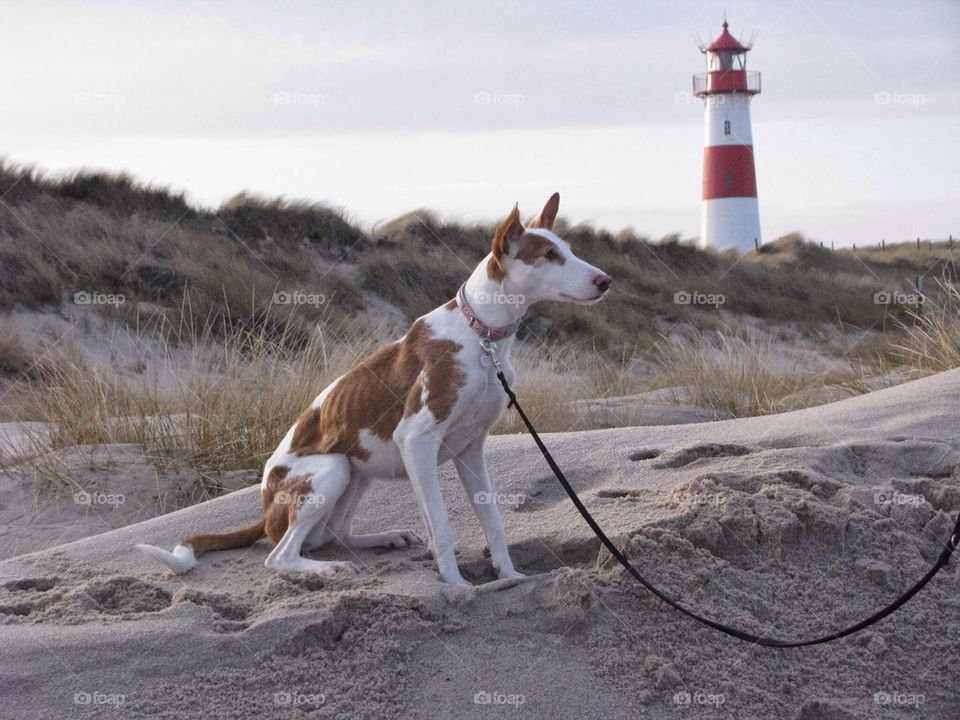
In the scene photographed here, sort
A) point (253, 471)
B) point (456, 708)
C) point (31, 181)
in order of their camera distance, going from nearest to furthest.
Result: point (456, 708) < point (253, 471) < point (31, 181)

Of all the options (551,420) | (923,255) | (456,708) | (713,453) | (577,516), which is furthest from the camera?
(923,255)

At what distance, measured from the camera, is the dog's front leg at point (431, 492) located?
4246 millimetres

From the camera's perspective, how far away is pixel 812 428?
5.84m

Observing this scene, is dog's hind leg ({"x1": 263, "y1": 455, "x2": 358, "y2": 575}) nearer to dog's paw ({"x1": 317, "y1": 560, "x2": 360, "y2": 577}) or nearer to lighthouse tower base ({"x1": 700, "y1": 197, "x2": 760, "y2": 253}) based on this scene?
dog's paw ({"x1": 317, "y1": 560, "x2": 360, "y2": 577})

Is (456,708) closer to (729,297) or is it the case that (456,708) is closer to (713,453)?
(713,453)

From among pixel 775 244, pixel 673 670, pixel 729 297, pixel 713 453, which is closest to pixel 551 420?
pixel 713 453

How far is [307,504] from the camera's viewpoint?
4523 mm

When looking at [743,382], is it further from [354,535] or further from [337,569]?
[337,569]

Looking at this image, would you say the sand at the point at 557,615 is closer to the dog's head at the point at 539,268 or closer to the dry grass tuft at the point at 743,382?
the dog's head at the point at 539,268

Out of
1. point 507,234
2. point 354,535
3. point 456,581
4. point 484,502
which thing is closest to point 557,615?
point 456,581

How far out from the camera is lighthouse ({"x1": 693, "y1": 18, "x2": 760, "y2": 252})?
1134 inches

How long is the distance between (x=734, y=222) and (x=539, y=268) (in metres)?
25.8

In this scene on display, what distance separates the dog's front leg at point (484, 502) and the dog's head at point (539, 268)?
0.72m

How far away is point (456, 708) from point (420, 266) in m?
14.2
